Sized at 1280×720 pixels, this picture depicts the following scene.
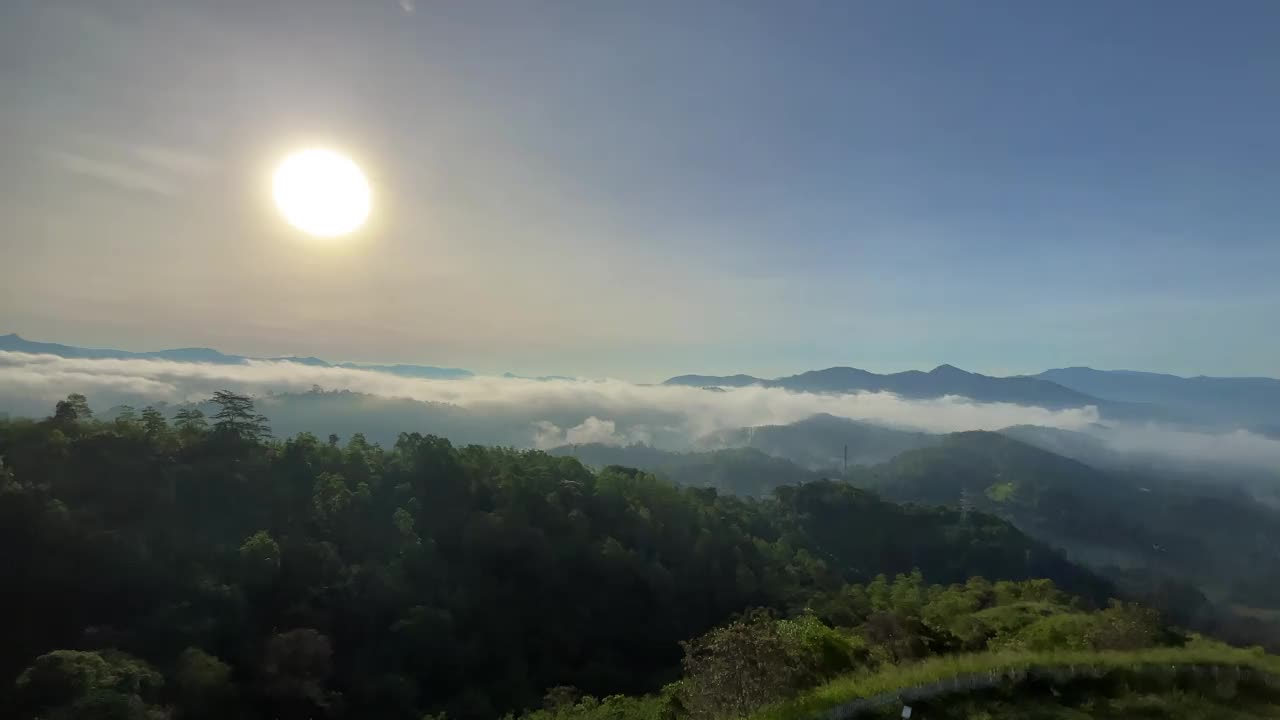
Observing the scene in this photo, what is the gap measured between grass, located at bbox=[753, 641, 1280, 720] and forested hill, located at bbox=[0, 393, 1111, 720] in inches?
381

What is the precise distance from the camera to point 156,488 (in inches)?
2336

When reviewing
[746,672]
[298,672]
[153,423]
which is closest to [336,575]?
[298,672]

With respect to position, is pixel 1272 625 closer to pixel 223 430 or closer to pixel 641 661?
pixel 641 661

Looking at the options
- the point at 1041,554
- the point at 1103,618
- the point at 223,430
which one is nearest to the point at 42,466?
the point at 223,430

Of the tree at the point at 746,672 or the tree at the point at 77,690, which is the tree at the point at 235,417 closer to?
the tree at the point at 77,690

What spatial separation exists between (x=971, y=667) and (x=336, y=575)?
200ft

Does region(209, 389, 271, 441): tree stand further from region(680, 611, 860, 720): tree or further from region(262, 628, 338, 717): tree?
region(680, 611, 860, 720): tree

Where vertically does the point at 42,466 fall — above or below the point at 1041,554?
above

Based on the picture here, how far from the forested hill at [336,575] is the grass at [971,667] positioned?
9665 millimetres

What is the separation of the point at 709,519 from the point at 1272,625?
151902mm

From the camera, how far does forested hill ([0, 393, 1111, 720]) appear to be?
45.4 metres

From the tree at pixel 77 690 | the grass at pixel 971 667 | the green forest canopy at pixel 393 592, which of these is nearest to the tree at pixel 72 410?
the green forest canopy at pixel 393 592

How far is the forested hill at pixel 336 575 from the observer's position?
149 feet

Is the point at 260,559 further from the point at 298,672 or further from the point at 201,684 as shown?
the point at 201,684
